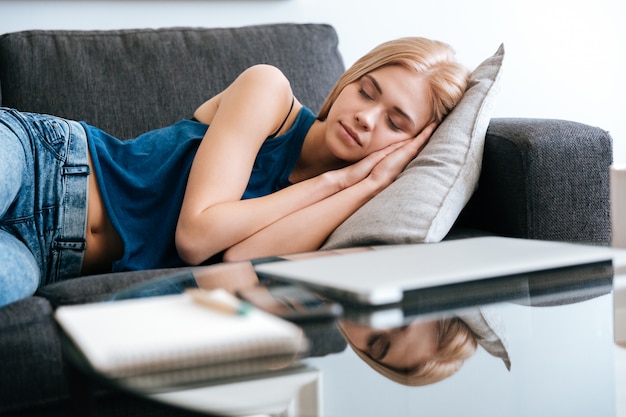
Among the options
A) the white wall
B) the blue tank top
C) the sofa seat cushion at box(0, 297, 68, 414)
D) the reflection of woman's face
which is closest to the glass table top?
the reflection of woman's face

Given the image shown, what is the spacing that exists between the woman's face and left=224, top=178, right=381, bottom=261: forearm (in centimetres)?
12

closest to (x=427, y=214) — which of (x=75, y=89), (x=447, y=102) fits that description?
(x=447, y=102)

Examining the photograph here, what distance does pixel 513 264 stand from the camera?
33.3 inches

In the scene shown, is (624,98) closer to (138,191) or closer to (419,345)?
(138,191)

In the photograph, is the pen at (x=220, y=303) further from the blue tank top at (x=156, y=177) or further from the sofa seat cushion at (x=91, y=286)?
the blue tank top at (x=156, y=177)

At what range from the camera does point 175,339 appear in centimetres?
55

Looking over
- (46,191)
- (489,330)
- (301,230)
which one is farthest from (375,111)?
(489,330)

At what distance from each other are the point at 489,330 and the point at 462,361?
0.07 meters

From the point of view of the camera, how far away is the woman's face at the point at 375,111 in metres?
1.51

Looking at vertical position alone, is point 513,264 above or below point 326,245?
above

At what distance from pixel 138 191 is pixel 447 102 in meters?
0.67

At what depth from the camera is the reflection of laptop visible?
748mm

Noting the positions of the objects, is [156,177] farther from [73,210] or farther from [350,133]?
[350,133]

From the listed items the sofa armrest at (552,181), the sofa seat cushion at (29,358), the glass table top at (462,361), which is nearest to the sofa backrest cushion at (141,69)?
the sofa armrest at (552,181)
